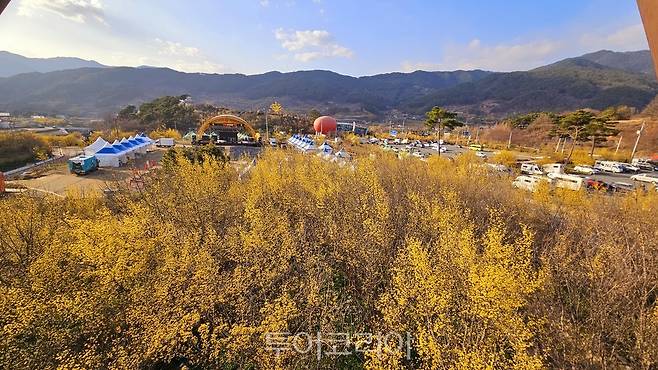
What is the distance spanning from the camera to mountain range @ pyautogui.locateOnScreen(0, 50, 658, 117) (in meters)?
97.7

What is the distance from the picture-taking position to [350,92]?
18725 cm

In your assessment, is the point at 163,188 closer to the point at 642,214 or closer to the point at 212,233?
the point at 212,233

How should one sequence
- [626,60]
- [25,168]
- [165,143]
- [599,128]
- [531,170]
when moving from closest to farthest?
[25,168] < [531,170] < [599,128] < [165,143] < [626,60]

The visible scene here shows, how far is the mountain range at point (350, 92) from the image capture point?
320 feet

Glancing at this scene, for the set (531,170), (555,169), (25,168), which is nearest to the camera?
(25,168)

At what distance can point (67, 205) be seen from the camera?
39.4 feet

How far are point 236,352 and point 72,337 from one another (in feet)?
10.5

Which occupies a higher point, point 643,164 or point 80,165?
point 80,165

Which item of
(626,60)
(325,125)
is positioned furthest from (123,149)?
(626,60)

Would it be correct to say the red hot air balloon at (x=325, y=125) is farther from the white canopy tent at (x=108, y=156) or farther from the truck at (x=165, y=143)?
the white canopy tent at (x=108, y=156)

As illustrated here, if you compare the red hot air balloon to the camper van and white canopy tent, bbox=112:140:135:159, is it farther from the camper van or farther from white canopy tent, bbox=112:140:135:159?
the camper van

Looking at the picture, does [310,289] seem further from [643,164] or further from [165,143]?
[643,164]

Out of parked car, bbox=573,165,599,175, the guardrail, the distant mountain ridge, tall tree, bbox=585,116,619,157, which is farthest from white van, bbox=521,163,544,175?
the distant mountain ridge

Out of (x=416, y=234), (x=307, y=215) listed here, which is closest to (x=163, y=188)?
(x=307, y=215)
